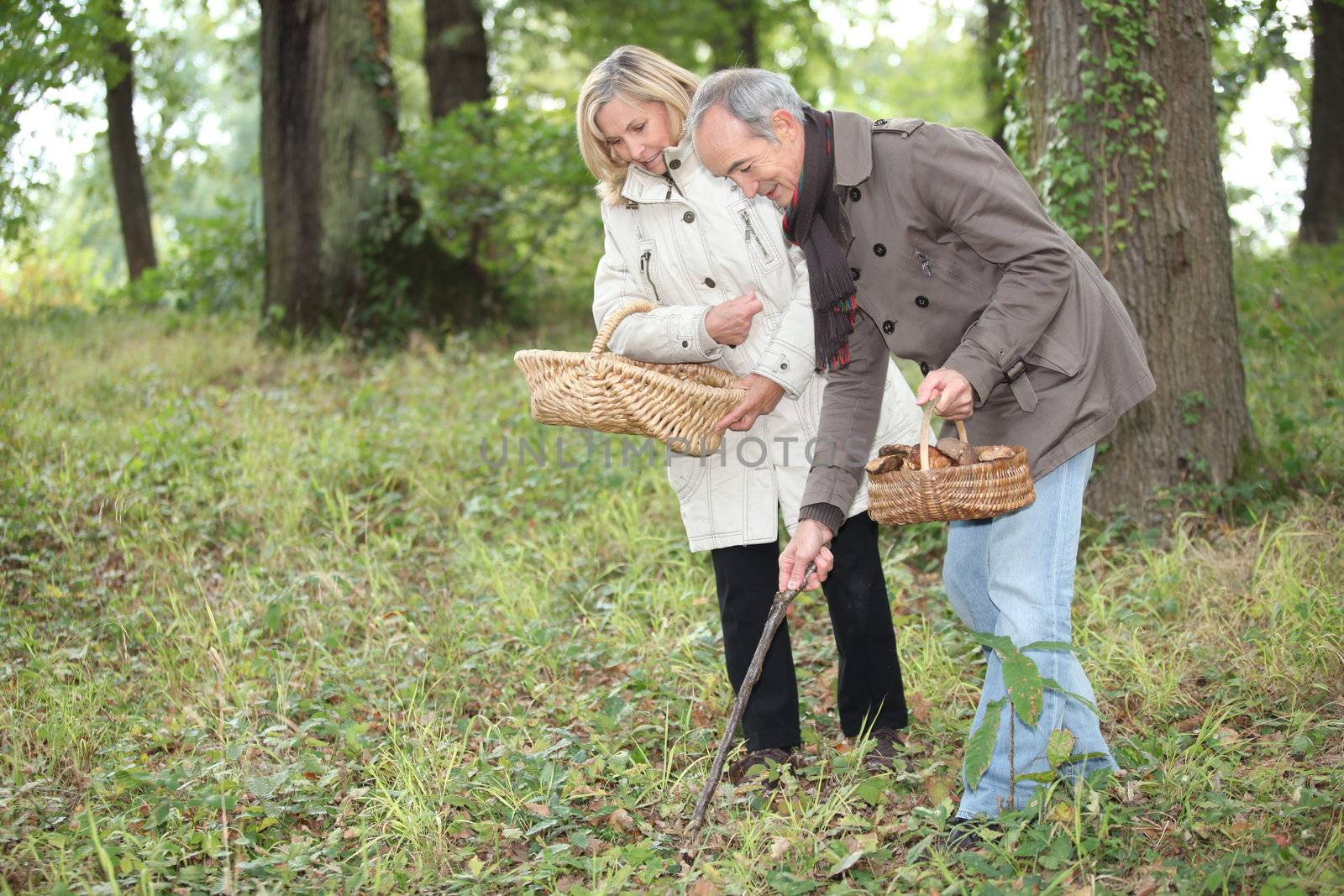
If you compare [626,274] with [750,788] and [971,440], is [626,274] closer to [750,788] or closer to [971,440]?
[971,440]

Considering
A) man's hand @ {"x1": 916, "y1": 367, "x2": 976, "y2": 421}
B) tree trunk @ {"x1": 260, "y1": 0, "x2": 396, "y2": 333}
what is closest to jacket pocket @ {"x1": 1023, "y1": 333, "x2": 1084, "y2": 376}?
man's hand @ {"x1": 916, "y1": 367, "x2": 976, "y2": 421}

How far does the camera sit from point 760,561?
11.2 ft

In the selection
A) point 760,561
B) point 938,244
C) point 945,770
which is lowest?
point 945,770

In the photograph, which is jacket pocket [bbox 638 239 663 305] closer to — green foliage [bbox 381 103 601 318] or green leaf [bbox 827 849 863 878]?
green leaf [bbox 827 849 863 878]

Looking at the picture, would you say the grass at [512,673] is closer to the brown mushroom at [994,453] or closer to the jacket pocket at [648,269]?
the brown mushroom at [994,453]

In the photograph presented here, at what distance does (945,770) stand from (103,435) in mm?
5018

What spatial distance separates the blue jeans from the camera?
2736mm

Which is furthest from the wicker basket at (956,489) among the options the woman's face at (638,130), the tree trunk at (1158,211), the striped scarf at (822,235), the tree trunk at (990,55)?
the tree trunk at (990,55)

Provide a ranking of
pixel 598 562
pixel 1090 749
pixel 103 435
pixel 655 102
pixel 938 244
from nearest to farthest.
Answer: pixel 938 244
pixel 1090 749
pixel 655 102
pixel 598 562
pixel 103 435

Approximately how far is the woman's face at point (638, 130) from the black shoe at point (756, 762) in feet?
5.77

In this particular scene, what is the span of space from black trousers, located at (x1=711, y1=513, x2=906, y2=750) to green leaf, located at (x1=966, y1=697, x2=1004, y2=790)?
661 mm

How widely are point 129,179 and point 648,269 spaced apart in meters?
11.4

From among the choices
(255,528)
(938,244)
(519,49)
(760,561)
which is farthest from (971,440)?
(519,49)

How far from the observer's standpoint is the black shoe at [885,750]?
3.36m
